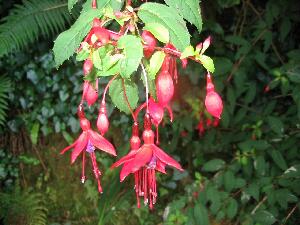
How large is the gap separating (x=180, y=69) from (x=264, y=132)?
433mm

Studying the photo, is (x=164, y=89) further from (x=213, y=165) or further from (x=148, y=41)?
(x=213, y=165)

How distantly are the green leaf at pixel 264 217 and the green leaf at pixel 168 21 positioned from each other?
1013 mm

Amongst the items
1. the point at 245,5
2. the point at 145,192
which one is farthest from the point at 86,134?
the point at 245,5

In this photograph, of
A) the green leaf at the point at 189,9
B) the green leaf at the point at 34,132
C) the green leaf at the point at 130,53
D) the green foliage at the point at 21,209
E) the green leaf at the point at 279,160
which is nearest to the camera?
the green leaf at the point at 130,53

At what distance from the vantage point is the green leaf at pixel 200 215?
139cm

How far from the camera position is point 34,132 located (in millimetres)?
2127

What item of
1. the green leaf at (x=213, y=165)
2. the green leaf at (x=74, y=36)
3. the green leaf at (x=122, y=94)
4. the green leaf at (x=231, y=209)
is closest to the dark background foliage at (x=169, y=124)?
the green leaf at (x=213, y=165)

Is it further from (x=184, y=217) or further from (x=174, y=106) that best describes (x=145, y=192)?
(x=174, y=106)

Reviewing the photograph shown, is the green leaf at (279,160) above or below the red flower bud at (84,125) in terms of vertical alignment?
below

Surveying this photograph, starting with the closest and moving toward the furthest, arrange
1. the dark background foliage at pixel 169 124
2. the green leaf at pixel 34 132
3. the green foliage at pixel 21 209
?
1. the dark background foliage at pixel 169 124
2. the green foliage at pixel 21 209
3. the green leaf at pixel 34 132

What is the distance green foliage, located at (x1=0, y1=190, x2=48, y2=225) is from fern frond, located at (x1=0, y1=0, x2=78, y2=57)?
63cm

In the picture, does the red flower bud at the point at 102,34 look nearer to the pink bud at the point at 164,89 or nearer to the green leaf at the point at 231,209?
the pink bud at the point at 164,89

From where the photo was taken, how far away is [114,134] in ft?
7.04

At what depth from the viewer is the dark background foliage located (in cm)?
170
